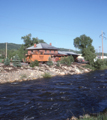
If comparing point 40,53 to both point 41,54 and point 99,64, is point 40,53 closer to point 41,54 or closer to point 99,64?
point 41,54

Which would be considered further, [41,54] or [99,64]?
[99,64]

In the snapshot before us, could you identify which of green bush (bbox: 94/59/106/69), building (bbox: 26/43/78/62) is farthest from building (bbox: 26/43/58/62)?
green bush (bbox: 94/59/106/69)

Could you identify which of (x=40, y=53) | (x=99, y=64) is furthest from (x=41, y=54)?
(x=99, y=64)

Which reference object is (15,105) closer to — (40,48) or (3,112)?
(3,112)

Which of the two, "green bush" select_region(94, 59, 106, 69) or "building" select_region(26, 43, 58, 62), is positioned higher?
"building" select_region(26, 43, 58, 62)

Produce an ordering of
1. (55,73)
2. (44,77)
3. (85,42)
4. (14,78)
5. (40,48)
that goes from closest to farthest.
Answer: (14,78) < (44,77) < (55,73) < (40,48) < (85,42)

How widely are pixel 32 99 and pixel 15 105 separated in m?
2.37

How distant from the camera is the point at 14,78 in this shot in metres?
27.5

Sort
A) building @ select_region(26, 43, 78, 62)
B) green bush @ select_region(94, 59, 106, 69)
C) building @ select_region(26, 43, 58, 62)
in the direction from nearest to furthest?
building @ select_region(26, 43, 58, 62) → building @ select_region(26, 43, 78, 62) → green bush @ select_region(94, 59, 106, 69)

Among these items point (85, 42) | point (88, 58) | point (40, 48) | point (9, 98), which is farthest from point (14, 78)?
point (85, 42)

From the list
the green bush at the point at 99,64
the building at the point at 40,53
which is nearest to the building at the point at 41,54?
the building at the point at 40,53

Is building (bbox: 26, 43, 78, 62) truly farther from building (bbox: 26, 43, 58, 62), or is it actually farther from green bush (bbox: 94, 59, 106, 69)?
green bush (bbox: 94, 59, 106, 69)

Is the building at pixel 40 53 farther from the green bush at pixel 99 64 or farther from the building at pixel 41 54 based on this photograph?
the green bush at pixel 99 64

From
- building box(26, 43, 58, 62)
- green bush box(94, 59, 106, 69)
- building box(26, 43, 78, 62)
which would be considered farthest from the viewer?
green bush box(94, 59, 106, 69)
